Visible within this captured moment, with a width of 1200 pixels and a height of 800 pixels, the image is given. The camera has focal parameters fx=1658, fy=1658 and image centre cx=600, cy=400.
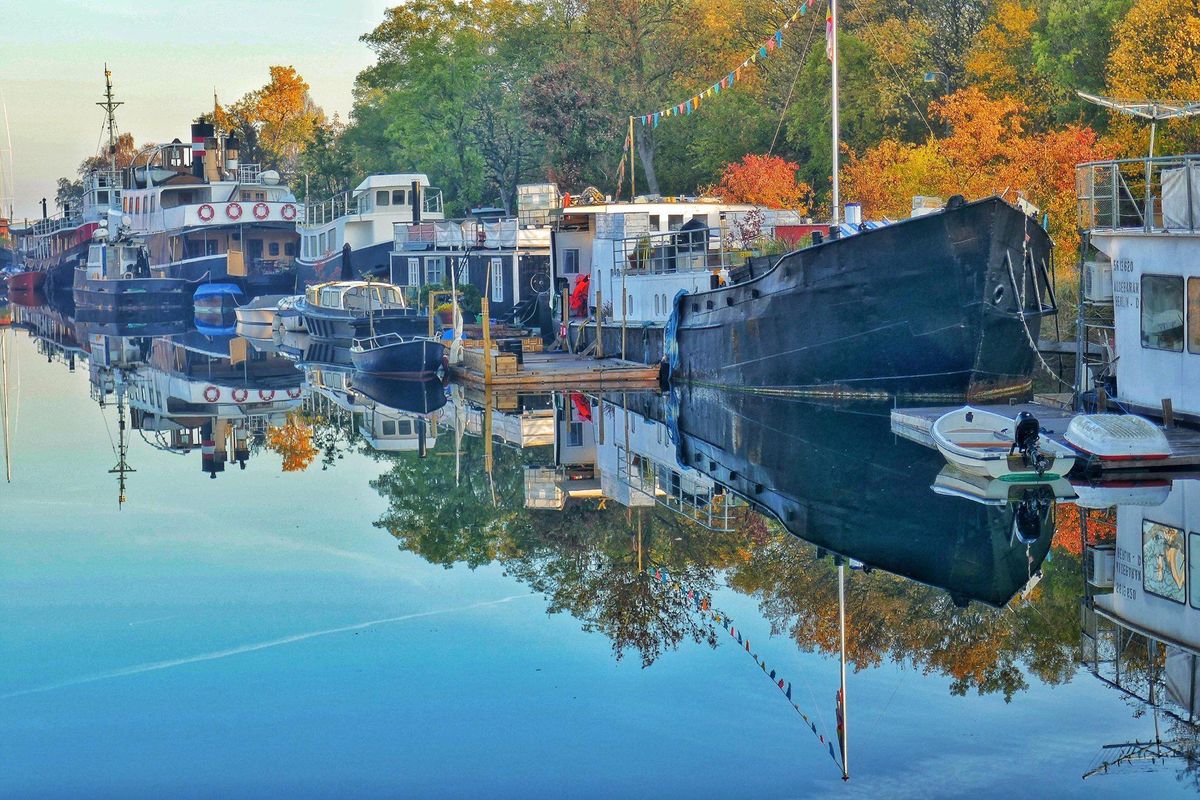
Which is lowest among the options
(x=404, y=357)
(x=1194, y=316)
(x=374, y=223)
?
(x=404, y=357)

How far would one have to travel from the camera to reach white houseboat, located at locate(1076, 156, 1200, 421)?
23938 millimetres

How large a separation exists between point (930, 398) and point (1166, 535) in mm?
12947

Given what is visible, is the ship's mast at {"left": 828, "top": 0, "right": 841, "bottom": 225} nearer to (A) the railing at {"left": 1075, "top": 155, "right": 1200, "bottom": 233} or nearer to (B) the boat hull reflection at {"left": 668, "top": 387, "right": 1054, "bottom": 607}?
(B) the boat hull reflection at {"left": 668, "top": 387, "right": 1054, "bottom": 607}

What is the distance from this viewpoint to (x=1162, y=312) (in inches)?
972

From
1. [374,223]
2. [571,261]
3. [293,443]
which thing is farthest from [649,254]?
[374,223]

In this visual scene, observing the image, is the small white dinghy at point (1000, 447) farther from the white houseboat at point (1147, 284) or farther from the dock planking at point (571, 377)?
the dock planking at point (571, 377)

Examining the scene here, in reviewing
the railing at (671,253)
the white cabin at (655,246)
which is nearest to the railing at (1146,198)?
the railing at (671,253)

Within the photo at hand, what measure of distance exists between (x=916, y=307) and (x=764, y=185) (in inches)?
967

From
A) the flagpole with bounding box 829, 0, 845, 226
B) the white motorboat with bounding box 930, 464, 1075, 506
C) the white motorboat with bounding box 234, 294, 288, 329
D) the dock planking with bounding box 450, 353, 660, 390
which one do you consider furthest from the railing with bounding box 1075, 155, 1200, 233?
the white motorboat with bounding box 234, 294, 288, 329

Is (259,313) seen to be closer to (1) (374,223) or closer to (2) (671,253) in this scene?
(1) (374,223)

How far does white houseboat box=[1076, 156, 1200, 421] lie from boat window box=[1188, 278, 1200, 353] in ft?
0.05

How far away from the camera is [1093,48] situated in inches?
1845

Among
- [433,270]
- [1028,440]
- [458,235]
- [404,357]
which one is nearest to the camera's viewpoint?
[1028,440]

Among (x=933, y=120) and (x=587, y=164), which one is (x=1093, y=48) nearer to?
(x=933, y=120)
